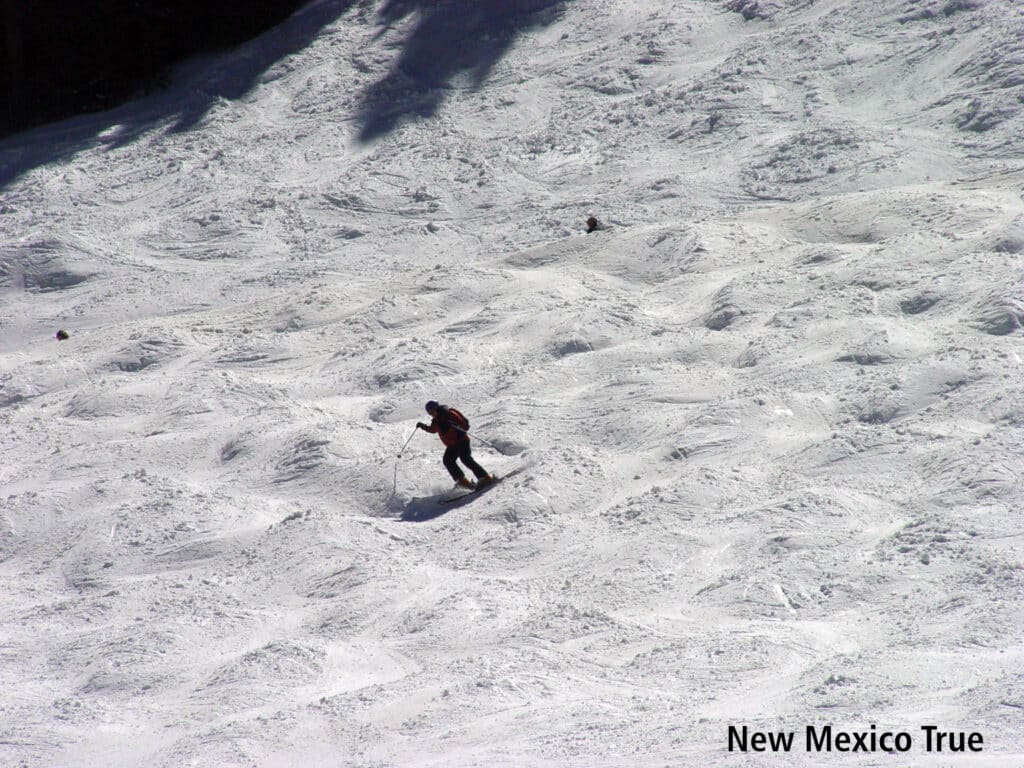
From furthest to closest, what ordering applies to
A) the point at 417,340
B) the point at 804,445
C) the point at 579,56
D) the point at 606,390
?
1. the point at 579,56
2. the point at 417,340
3. the point at 606,390
4. the point at 804,445

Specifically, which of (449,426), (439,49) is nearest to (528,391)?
(449,426)

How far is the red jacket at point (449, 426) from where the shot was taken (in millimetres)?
9641

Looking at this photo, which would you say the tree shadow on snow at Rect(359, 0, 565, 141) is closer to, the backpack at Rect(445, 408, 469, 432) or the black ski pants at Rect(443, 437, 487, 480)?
the backpack at Rect(445, 408, 469, 432)

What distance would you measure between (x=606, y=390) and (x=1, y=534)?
208 inches

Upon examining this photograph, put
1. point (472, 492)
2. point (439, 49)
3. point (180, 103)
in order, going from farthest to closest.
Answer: point (439, 49) → point (180, 103) → point (472, 492)

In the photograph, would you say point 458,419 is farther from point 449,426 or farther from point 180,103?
point 180,103

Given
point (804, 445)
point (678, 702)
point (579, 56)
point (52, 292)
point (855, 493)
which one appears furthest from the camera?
point (579, 56)

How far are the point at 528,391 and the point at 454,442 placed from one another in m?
1.37

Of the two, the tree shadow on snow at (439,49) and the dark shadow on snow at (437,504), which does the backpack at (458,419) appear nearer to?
the dark shadow on snow at (437,504)

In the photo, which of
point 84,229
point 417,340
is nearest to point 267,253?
point 84,229

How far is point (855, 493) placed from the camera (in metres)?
8.48

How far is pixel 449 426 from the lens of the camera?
31.6 ft

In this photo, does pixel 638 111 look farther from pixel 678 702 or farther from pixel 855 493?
pixel 678 702

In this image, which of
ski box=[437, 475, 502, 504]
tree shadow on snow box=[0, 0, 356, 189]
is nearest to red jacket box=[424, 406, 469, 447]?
ski box=[437, 475, 502, 504]
